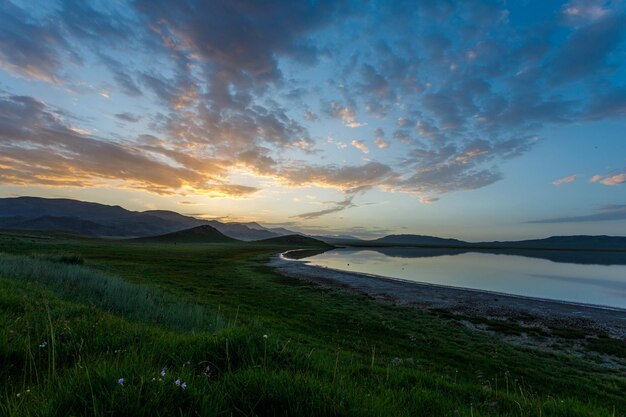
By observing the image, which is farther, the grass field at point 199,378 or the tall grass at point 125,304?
the tall grass at point 125,304

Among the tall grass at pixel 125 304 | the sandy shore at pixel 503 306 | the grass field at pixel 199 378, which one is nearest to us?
the grass field at pixel 199 378

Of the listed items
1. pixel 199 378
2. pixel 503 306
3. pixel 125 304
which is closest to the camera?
pixel 199 378

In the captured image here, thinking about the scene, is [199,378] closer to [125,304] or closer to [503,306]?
[125,304]

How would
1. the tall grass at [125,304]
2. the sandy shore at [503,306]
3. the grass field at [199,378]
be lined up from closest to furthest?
the grass field at [199,378] < the tall grass at [125,304] < the sandy shore at [503,306]

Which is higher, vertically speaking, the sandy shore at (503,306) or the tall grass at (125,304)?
the tall grass at (125,304)

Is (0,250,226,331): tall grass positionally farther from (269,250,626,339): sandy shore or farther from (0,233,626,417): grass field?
(269,250,626,339): sandy shore

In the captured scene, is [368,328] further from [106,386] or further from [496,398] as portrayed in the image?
[106,386]

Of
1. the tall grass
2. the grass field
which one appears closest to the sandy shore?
the grass field

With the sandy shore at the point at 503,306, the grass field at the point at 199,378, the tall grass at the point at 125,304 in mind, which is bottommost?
the sandy shore at the point at 503,306

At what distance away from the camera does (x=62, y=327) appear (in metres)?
5.27

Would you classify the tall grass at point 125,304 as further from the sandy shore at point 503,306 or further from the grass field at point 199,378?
the sandy shore at point 503,306

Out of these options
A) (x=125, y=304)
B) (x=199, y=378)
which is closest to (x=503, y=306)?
(x=125, y=304)

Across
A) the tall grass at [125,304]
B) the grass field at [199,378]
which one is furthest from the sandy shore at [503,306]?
the tall grass at [125,304]

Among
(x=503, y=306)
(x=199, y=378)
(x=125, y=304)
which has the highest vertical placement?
(x=199, y=378)
